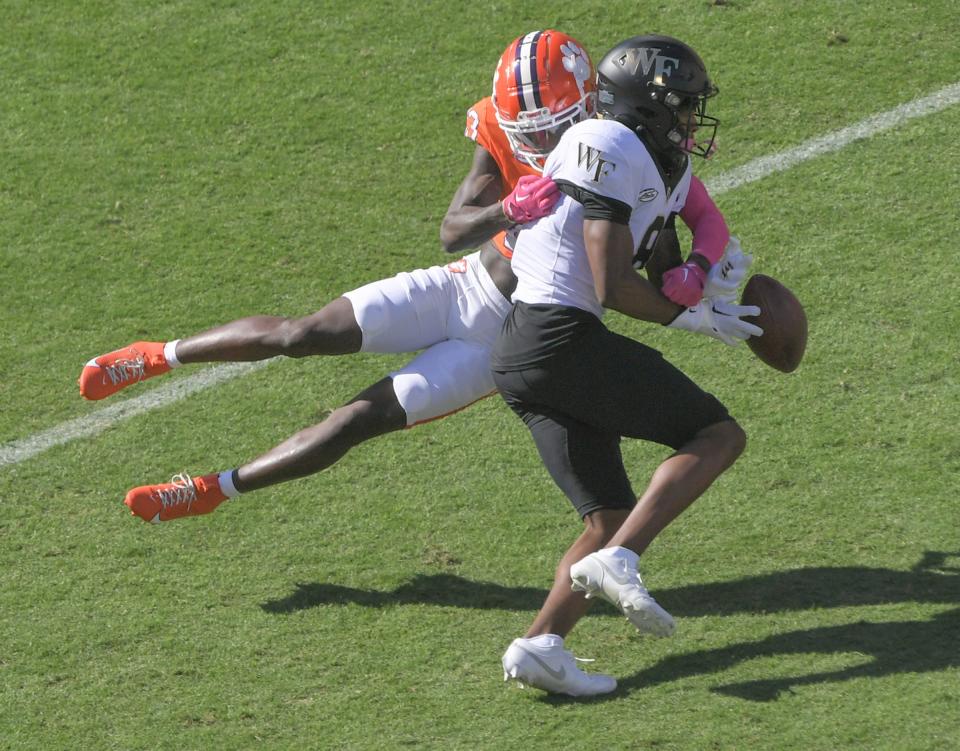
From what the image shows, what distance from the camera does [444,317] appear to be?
5.44 m

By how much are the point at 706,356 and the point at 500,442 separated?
98cm

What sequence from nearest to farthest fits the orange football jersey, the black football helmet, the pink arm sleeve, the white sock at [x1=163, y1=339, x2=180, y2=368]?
1. the black football helmet
2. the pink arm sleeve
3. the orange football jersey
4. the white sock at [x1=163, y1=339, x2=180, y2=368]

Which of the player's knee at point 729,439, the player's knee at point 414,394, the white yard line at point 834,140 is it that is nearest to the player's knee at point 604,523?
the player's knee at point 729,439

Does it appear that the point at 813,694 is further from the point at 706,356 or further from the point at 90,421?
the point at 90,421

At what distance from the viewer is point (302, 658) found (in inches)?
197

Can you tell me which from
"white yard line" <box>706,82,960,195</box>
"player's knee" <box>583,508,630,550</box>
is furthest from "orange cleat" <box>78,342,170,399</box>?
"white yard line" <box>706,82,960,195</box>

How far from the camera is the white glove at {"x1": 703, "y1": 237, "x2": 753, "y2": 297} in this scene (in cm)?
477

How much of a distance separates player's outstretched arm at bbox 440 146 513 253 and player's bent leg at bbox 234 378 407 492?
0.53 metres

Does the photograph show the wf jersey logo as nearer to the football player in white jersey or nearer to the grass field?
the football player in white jersey

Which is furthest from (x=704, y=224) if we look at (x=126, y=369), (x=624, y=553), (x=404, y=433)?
(x=126, y=369)

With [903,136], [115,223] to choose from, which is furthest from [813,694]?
[115,223]

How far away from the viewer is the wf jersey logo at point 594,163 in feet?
14.9

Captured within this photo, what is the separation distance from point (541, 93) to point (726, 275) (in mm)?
984

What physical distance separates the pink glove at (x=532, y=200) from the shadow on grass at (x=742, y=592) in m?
1.31
